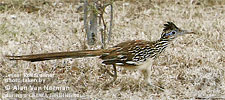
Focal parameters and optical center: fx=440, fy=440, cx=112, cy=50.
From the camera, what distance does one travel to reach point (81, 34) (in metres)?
8.18

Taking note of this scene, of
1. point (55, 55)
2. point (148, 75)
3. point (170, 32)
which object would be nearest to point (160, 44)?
point (170, 32)

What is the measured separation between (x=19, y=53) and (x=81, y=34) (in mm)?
1676

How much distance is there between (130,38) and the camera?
7.90m

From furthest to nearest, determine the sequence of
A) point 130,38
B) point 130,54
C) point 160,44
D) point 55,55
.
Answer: point 130,38 < point 160,44 < point 130,54 < point 55,55

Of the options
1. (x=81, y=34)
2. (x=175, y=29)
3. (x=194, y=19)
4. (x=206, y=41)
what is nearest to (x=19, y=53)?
(x=81, y=34)

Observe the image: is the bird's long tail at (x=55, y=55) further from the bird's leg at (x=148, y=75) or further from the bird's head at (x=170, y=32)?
the bird's head at (x=170, y=32)

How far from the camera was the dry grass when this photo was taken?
5.51m

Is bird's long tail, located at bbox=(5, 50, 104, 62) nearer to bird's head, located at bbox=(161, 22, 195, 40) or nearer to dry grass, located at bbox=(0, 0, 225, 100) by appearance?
dry grass, located at bbox=(0, 0, 225, 100)

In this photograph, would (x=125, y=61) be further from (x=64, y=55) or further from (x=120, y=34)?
(x=120, y=34)

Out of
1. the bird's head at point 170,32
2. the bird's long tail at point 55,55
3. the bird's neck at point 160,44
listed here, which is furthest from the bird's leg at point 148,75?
the bird's long tail at point 55,55

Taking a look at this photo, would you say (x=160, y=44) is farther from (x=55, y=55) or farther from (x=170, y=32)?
(x=55, y=55)

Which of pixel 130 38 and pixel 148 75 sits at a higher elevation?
pixel 130 38

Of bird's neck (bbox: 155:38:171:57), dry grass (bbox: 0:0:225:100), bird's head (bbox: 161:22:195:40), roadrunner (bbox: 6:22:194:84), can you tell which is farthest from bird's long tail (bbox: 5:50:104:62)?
bird's head (bbox: 161:22:195:40)

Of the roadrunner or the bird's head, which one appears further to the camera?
the bird's head
